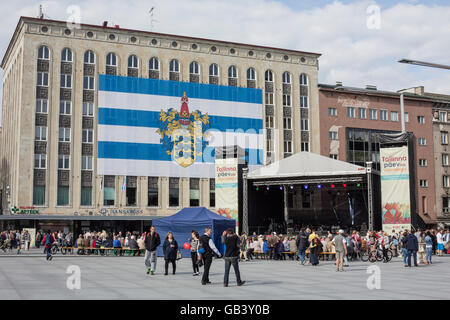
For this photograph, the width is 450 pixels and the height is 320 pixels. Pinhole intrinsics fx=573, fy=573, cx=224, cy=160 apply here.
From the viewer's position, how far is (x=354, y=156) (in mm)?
62875

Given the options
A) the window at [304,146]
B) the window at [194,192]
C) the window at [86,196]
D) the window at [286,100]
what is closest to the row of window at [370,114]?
the window at [304,146]

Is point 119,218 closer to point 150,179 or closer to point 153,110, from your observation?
point 150,179

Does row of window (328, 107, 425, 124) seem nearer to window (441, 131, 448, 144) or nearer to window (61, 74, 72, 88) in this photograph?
window (441, 131, 448, 144)

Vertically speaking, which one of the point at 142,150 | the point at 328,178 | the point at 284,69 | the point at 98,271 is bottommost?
the point at 98,271

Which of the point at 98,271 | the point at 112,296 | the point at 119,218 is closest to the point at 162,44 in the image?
the point at 119,218

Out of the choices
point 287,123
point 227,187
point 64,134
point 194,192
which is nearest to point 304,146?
point 287,123

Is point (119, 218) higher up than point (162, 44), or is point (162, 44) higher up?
point (162, 44)

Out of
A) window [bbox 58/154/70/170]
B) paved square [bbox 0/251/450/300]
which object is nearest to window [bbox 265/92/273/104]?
window [bbox 58/154/70/170]

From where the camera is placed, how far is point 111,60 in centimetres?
5509

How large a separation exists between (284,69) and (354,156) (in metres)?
12.2

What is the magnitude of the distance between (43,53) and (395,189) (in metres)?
34.1

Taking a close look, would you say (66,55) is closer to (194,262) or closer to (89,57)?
(89,57)
